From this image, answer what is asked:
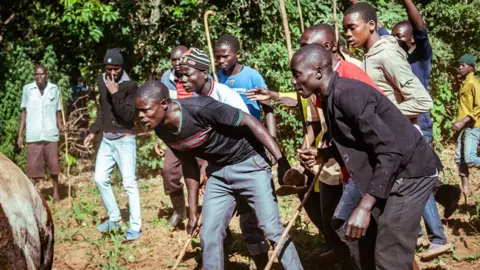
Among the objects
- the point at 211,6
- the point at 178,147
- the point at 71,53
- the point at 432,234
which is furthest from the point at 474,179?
the point at 71,53

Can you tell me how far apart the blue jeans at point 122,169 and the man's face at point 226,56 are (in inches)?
57.8

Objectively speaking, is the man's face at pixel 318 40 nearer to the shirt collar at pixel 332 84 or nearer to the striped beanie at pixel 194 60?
the striped beanie at pixel 194 60

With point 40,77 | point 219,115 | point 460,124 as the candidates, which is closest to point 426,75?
point 460,124

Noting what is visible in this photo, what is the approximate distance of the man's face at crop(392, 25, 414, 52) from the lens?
502 cm

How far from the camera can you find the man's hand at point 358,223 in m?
3.12

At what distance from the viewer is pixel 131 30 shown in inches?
385

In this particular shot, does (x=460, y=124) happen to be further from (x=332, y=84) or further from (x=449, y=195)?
(x=332, y=84)

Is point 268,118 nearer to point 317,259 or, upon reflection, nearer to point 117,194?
point 317,259

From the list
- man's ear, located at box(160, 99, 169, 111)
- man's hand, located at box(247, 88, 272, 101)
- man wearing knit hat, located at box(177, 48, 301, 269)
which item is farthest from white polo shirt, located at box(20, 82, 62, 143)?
man's ear, located at box(160, 99, 169, 111)

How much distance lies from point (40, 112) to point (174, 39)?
8.60 feet

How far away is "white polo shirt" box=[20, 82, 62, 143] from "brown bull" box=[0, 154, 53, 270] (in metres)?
4.43

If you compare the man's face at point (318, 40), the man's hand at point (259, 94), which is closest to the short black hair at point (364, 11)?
the man's face at point (318, 40)

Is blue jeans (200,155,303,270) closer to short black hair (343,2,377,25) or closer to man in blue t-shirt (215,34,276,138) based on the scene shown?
man in blue t-shirt (215,34,276,138)

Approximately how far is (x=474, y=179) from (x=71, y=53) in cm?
664
